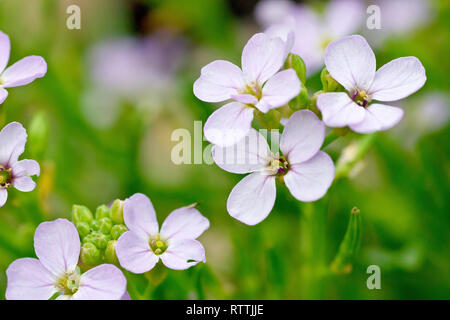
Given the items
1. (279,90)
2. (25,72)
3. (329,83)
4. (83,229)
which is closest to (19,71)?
(25,72)

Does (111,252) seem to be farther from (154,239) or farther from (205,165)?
(205,165)

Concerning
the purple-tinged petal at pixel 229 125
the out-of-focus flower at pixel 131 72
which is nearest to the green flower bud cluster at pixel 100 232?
the purple-tinged petal at pixel 229 125

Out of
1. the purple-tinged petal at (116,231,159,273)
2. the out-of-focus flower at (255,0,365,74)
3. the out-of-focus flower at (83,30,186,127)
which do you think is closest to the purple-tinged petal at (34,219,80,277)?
the purple-tinged petal at (116,231,159,273)

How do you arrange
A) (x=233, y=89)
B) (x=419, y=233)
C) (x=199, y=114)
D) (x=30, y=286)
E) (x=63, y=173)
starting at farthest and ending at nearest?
(x=63, y=173)
(x=199, y=114)
(x=419, y=233)
(x=233, y=89)
(x=30, y=286)

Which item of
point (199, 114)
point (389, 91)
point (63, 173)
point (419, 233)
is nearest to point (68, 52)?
point (63, 173)

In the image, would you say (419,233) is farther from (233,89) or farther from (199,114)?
(233,89)

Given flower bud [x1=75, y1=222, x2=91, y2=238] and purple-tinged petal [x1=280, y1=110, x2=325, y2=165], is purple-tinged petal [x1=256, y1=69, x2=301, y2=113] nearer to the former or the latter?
purple-tinged petal [x1=280, y1=110, x2=325, y2=165]
